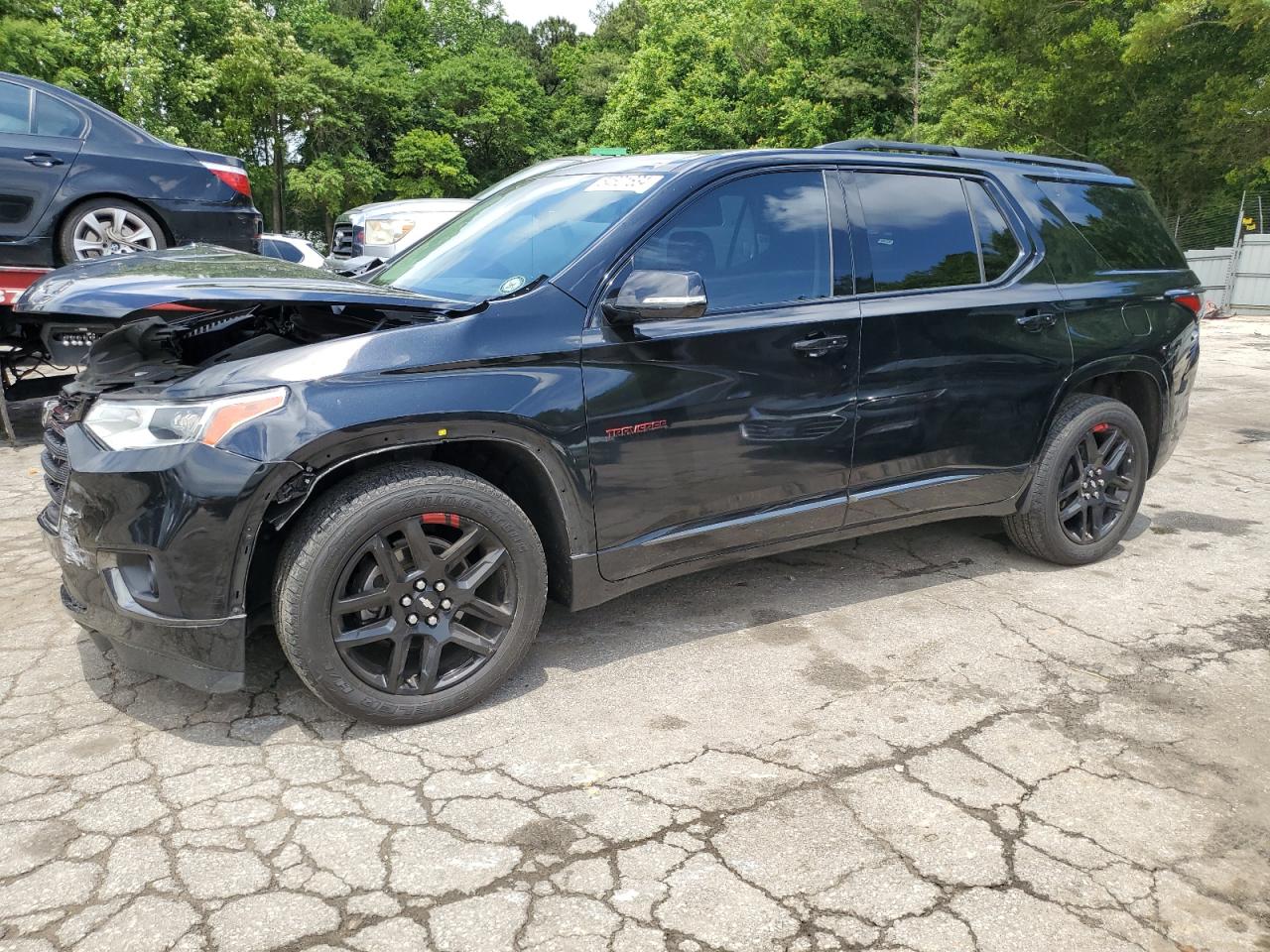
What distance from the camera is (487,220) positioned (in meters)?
4.01

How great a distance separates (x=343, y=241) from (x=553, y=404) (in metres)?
10.0

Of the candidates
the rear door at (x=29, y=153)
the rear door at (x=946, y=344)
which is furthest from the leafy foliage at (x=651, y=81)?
the rear door at (x=29, y=153)

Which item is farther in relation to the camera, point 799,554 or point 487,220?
point 799,554

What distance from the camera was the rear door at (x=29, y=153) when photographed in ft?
21.0

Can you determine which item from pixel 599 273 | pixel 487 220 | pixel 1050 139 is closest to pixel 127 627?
pixel 599 273

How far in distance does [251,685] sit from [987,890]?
2.40 metres

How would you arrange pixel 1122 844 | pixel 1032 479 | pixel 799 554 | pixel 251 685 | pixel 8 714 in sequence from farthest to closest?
pixel 799 554 < pixel 1032 479 < pixel 251 685 < pixel 8 714 < pixel 1122 844

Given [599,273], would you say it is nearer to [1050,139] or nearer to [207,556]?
[207,556]

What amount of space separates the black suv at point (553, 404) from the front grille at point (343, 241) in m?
8.16

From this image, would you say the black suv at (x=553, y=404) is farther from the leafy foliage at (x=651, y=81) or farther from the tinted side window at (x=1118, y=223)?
the leafy foliage at (x=651, y=81)

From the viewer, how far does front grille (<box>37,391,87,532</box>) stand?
3.01 metres

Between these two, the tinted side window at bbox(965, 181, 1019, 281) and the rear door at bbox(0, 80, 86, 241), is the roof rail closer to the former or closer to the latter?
the tinted side window at bbox(965, 181, 1019, 281)

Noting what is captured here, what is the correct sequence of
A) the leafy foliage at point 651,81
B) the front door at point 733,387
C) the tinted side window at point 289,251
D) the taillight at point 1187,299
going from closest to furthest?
the front door at point 733,387 < the taillight at point 1187,299 < the tinted side window at point 289,251 < the leafy foliage at point 651,81

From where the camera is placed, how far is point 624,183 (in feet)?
11.8
